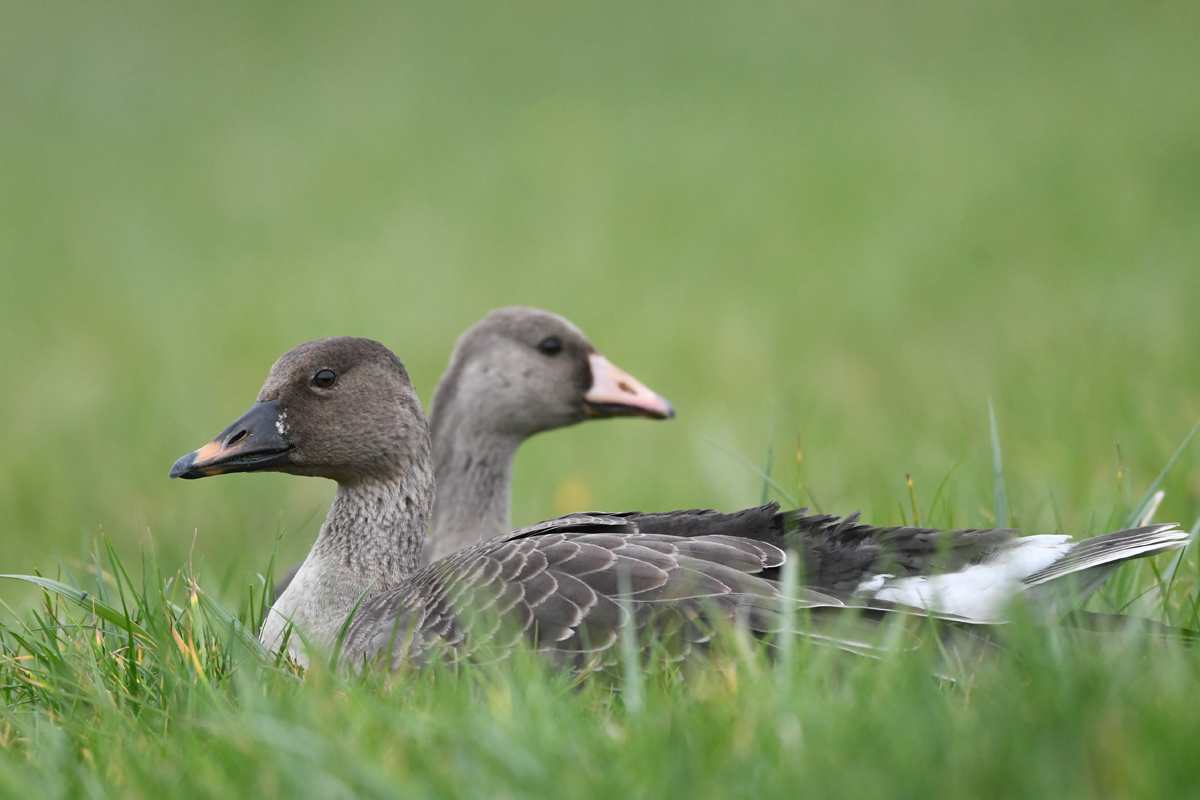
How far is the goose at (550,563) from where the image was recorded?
10.8ft

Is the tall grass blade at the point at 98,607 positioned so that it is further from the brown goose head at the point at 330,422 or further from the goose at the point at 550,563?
the brown goose head at the point at 330,422

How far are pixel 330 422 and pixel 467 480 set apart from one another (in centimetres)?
175

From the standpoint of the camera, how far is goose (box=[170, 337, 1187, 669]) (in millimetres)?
3305

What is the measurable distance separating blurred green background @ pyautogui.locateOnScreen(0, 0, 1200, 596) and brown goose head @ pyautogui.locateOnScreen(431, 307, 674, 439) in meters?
0.91

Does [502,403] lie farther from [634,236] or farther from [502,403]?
[634,236]

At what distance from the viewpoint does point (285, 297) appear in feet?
37.4

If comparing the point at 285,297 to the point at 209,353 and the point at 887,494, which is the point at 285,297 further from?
the point at 887,494

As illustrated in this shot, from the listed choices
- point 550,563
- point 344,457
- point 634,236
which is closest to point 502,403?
point 344,457

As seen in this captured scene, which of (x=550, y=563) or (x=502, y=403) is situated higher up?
(x=502, y=403)

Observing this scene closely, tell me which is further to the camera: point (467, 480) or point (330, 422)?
point (467, 480)

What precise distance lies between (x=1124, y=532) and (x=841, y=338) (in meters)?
7.40

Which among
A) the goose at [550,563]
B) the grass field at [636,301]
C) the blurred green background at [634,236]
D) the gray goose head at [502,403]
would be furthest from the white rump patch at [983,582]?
the gray goose head at [502,403]

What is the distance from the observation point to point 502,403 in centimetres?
600

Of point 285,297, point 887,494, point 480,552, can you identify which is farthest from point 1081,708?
point 285,297
